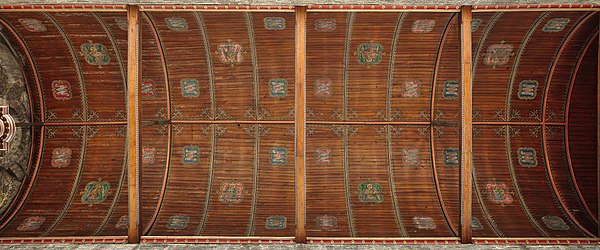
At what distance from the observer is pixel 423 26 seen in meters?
10.7

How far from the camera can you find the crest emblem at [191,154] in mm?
11758

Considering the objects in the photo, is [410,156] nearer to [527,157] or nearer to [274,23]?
[527,157]

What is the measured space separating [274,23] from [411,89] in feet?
14.1

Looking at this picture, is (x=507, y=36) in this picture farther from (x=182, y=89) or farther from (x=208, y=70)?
(x=182, y=89)

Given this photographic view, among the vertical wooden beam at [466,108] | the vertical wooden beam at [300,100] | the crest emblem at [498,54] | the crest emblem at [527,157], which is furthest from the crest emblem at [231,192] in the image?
the crest emblem at [527,157]

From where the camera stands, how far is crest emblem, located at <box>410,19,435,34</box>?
1059 centimetres

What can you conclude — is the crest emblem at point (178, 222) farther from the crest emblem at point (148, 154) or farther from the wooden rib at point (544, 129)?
the wooden rib at point (544, 129)

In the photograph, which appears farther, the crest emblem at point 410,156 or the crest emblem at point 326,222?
the crest emblem at point 410,156

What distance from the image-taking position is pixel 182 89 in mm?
11695

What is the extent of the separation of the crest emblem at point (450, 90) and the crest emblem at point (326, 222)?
4715 mm

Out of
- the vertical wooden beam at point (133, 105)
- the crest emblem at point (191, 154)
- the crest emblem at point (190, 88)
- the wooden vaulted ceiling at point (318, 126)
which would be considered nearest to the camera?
the vertical wooden beam at point (133, 105)

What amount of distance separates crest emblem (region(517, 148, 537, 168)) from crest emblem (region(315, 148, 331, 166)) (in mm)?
5368

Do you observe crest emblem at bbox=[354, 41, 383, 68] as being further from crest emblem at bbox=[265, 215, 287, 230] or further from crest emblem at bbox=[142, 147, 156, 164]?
crest emblem at bbox=[142, 147, 156, 164]

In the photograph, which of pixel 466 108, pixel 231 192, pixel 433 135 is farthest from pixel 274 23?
pixel 433 135
